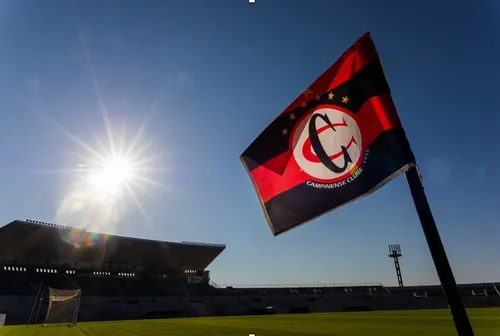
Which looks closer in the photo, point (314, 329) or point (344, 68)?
point (344, 68)

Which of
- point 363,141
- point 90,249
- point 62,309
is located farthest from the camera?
point 90,249

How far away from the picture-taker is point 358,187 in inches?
184

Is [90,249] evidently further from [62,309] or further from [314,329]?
[314,329]

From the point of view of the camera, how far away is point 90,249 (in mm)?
67625

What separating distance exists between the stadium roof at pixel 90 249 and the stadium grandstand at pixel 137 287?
15cm

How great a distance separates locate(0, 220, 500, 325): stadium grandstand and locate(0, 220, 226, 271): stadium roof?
15 centimetres

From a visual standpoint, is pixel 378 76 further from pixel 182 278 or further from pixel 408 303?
pixel 182 278

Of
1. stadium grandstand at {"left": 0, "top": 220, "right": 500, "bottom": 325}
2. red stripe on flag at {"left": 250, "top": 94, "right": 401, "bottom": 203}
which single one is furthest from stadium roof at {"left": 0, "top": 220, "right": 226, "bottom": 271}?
red stripe on flag at {"left": 250, "top": 94, "right": 401, "bottom": 203}

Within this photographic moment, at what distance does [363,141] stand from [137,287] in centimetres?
7906

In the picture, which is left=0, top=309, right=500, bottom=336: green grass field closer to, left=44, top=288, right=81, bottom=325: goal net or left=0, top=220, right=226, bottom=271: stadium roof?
left=44, top=288, right=81, bottom=325: goal net

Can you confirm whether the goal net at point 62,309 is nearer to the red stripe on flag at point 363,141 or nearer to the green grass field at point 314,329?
the green grass field at point 314,329

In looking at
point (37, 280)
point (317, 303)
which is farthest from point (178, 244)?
point (317, 303)

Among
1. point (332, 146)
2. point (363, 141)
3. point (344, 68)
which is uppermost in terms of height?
point (344, 68)

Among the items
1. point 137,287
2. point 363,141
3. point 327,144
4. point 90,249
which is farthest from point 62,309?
point 363,141
